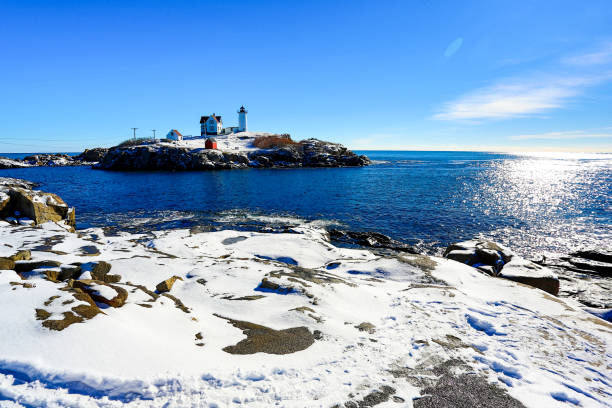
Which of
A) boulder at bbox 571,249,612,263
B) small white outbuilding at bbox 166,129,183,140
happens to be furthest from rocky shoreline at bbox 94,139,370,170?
boulder at bbox 571,249,612,263

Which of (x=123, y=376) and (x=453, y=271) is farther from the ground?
(x=123, y=376)

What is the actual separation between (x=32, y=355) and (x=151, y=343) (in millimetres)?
1815

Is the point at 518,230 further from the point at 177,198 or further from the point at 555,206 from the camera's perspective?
the point at 177,198

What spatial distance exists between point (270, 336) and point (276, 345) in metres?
0.36

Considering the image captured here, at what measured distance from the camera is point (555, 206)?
36.1 m

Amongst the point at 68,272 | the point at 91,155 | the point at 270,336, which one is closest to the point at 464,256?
the point at 270,336

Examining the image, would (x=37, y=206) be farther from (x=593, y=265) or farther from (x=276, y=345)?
(x=593, y=265)

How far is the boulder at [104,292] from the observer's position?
22.5ft

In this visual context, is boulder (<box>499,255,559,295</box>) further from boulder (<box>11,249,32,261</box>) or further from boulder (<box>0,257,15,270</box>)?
boulder (<box>11,249,32,261</box>)

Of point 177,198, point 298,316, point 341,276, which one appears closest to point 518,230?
point 341,276

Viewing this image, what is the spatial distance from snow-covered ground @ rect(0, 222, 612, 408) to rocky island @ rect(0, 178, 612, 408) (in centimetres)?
3

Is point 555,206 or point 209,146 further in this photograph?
point 209,146

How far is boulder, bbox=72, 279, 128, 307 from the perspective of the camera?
6844 millimetres

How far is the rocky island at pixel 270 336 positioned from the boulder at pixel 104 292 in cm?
4
